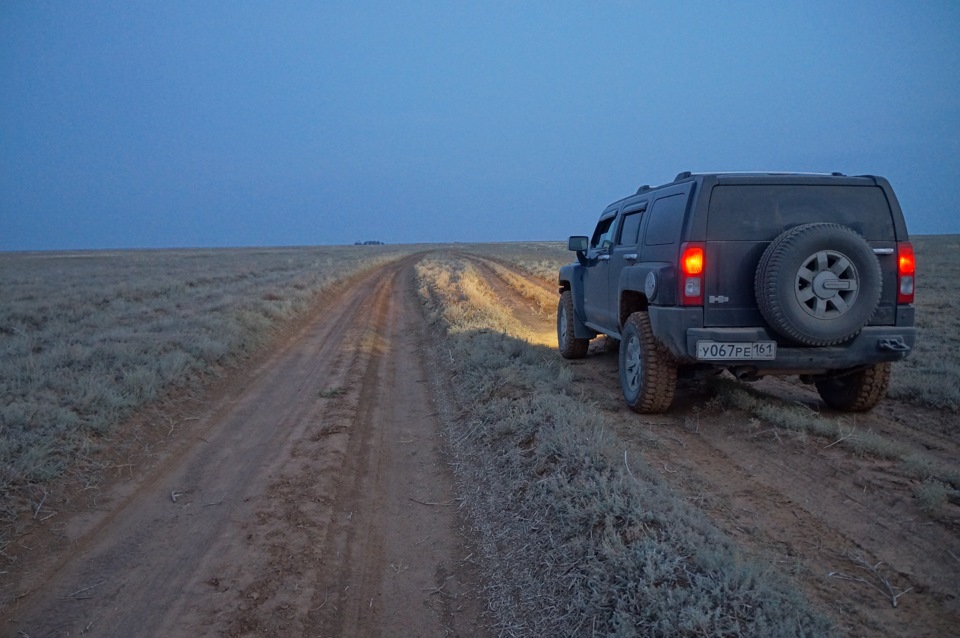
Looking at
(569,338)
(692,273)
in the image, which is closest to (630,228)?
(692,273)

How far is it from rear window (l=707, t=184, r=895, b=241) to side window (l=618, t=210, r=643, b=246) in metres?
1.31

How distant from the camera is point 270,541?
3758 millimetres

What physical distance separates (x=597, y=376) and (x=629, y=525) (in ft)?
14.2

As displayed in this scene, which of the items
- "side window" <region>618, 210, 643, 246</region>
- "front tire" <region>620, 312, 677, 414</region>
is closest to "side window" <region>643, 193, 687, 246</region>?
"side window" <region>618, 210, 643, 246</region>

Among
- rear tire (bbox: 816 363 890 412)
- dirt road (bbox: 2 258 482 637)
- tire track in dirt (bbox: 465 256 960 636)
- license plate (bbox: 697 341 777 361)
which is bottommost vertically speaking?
dirt road (bbox: 2 258 482 637)

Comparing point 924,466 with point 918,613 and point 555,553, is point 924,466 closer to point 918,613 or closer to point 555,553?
point 918,613

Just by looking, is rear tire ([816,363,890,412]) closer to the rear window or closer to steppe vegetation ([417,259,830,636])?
the rear window

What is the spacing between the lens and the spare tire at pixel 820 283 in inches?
177

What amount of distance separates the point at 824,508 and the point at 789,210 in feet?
8.29

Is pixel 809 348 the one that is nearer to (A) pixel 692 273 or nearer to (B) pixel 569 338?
(A) pixel 692 273

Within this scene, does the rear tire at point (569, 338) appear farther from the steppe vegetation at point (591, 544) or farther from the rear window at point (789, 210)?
the rear window at point (789, 210)

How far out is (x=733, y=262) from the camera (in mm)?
4871

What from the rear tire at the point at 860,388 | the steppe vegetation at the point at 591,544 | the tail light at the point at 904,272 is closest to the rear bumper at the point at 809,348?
the tail light at the point at 904,272

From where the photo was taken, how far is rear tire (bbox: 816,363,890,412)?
17.3 feet
